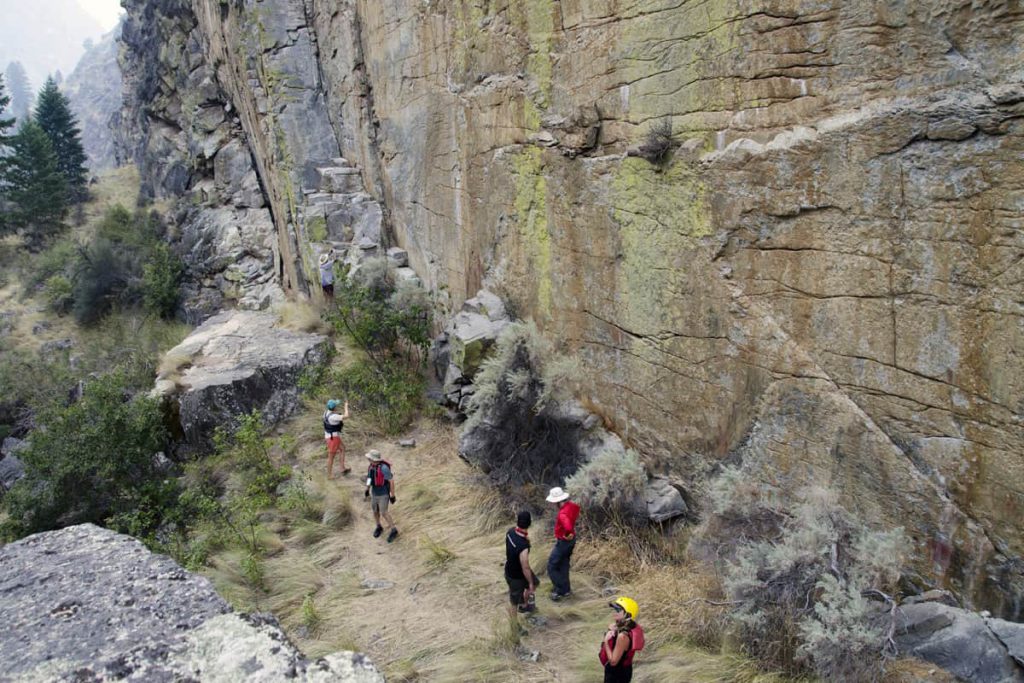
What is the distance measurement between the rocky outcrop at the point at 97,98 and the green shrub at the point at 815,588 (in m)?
76.8

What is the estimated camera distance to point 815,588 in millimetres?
4875

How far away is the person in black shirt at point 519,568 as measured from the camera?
586 centimetres

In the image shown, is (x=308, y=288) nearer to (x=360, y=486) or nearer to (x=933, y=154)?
(x=360, y=486)

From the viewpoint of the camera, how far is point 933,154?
4332 millimetres

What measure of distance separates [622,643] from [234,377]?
881cm

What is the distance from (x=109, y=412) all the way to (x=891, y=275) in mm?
10055

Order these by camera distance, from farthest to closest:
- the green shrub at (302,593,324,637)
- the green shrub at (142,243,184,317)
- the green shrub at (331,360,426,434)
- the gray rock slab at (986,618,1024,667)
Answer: the green shrub at (142,243,184,317)
the green shrub at (331,360,426,434)
the green shrub at (302,593,324,637)
the gray rock slab at (986,618,1024,667)

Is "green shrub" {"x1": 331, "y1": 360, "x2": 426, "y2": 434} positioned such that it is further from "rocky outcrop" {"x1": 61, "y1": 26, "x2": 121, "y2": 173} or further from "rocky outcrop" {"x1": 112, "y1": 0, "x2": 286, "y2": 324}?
A: "rocky outcrop" {"x1": 61, "y1": 26, "x2": 121, "y2": 173}

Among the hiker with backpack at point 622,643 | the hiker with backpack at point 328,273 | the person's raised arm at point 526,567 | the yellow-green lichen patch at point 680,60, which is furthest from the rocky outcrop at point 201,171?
the hiker with backpack at point 622,643

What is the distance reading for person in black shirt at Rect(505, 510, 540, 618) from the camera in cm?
586

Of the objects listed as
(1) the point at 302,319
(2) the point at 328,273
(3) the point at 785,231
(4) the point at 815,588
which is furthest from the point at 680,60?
(1) the point at 302,319

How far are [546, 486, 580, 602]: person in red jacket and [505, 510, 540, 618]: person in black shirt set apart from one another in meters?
0.27

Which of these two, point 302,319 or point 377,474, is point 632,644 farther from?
point 302,319

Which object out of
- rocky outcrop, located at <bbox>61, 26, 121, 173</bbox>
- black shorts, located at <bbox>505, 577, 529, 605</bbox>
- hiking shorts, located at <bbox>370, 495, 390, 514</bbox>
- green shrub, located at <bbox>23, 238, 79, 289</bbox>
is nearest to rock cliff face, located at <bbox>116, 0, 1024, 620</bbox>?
black shorts, located at <bbox>505, 577, 529, 605</bbox>
